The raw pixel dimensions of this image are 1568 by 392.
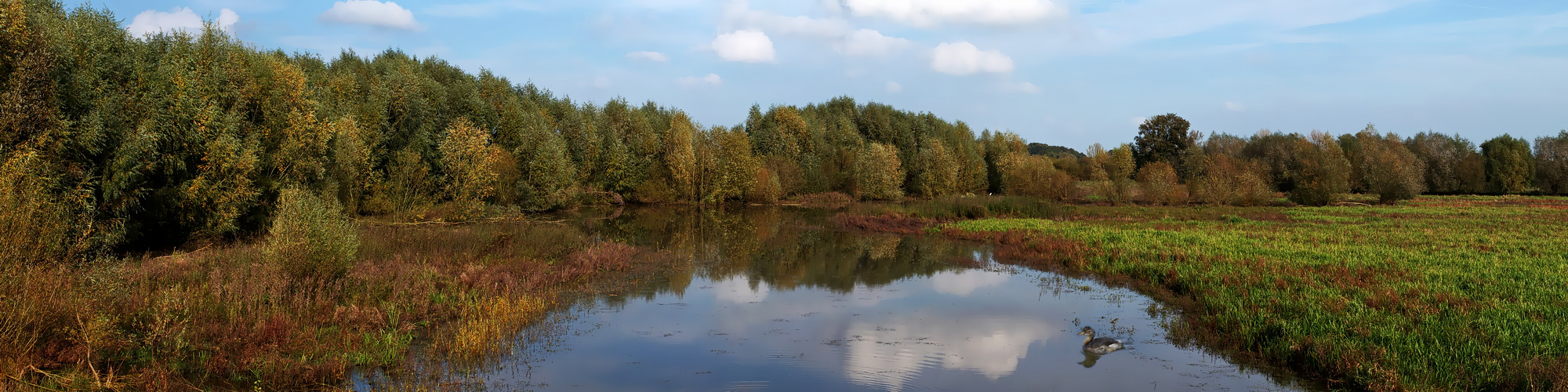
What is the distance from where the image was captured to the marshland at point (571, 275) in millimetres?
8953

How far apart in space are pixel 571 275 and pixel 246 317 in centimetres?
770

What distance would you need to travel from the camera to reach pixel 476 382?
29.6ft

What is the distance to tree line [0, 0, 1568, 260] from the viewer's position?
17.8m

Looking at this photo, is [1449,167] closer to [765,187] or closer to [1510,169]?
[1510,169]

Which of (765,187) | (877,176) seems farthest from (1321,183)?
(765,187)

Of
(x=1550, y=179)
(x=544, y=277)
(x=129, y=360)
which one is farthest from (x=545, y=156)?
(x=1550, y=179)

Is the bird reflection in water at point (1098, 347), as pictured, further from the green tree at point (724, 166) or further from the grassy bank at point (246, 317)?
the green tree at point (724, 166)

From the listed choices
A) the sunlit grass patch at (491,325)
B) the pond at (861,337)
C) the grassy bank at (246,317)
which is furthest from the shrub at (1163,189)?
the sunlit grass patch at (491,325)

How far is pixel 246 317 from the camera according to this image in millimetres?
10172

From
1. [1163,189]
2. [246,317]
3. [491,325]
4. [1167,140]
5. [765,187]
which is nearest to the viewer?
[246,317]

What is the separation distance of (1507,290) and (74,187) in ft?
97.2

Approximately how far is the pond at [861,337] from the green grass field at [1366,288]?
844 millimetres

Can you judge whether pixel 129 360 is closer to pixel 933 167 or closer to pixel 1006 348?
pixel 1006 348

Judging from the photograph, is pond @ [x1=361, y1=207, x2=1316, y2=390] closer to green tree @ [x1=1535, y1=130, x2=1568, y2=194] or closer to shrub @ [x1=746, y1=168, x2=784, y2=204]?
shrub @ [x1=746, y1=168, x2=784, y2=204]
